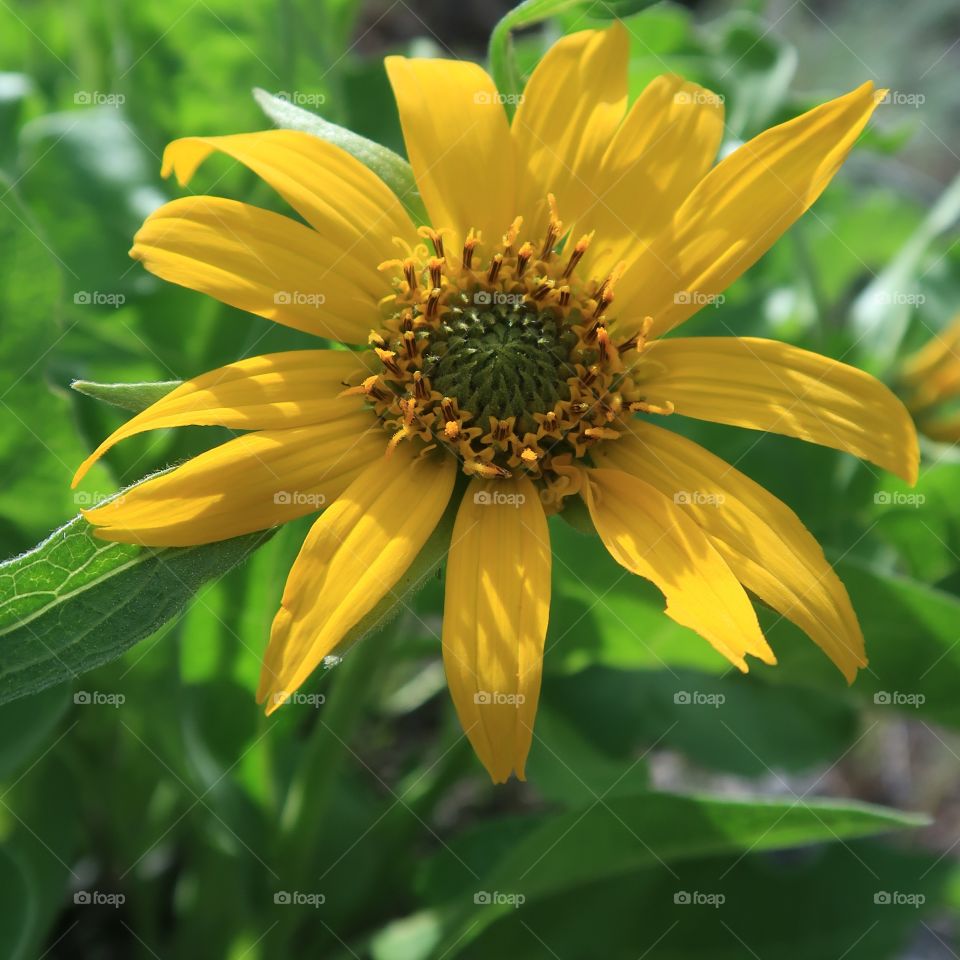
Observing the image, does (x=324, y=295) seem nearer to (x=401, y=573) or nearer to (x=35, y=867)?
(x=401, y=573)

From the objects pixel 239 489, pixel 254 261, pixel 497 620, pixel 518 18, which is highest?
pixel 518 18

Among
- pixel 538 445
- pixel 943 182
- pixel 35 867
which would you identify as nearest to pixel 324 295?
pixel 538 445

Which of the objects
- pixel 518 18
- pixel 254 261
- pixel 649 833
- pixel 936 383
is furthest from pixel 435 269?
pixel 936 383

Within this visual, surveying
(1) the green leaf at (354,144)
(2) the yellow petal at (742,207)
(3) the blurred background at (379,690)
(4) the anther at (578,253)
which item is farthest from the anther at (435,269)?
(3) the blurred background at (379,690)

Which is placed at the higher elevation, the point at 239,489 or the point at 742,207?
the point at 742,207

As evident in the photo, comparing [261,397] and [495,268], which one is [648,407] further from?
[261,397]

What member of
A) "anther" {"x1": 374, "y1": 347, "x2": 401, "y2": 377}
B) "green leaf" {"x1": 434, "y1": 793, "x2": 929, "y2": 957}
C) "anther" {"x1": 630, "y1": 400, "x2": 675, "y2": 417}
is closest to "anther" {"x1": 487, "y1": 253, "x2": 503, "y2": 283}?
"anther" {"x1": 374, "y1": 347, "x2": 401, "y2": 377}
